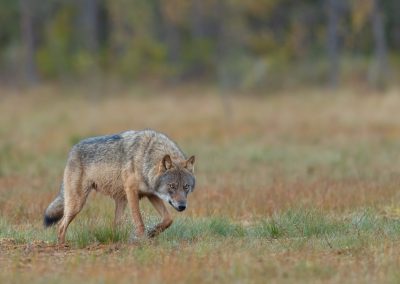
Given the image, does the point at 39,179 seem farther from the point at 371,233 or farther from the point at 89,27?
the point at 89,27

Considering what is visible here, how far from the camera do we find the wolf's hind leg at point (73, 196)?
1077cm

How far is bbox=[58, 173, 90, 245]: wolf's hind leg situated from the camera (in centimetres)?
1077

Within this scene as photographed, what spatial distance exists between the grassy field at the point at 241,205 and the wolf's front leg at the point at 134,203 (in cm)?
14

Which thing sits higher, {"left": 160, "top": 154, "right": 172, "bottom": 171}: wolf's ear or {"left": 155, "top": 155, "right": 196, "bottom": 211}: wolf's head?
{"left": 160, "top": 154, "right": 172, "bottom": 171}: wolf's ear

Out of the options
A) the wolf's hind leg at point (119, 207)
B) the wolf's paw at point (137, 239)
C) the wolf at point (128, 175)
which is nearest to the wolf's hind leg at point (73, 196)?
the wolf at point (128, 175)

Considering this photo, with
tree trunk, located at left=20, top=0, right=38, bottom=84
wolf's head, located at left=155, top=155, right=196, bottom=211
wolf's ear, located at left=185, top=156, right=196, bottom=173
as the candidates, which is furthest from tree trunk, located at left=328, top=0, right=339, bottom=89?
wolf's head, located at left=155, top=155, right=196, bottom=211

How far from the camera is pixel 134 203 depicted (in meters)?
10.4

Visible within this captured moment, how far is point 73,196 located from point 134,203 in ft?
2.87

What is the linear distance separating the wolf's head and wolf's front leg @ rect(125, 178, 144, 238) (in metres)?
0.32

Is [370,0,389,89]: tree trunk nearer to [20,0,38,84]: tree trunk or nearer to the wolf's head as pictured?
[20,0,38,84]: tree trunk

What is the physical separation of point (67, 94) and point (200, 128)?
59.3 feet

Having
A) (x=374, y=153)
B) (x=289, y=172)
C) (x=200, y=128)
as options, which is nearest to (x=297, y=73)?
(x=200, y=128)

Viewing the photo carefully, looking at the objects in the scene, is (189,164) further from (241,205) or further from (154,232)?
(241,205)

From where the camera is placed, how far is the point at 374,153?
22.5m
